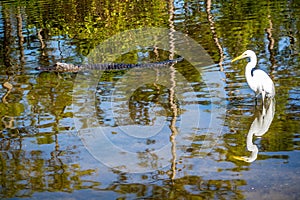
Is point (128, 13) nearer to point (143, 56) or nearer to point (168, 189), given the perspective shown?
point (143, 56)

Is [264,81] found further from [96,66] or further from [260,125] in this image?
[96,66]

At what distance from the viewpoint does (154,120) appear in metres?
8.41

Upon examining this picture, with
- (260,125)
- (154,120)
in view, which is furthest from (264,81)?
(154,120)

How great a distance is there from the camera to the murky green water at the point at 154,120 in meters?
6.18

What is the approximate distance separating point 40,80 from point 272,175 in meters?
6.79

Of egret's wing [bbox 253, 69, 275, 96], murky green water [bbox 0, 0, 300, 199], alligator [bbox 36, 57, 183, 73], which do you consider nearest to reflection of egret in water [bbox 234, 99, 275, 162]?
murky green water [bbox 0, 0, 300, 199]

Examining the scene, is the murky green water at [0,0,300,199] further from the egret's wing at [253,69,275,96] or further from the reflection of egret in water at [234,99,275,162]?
the egret's wing at [253,69,275,96]

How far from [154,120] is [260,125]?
1605mm

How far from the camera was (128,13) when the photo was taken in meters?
21.9

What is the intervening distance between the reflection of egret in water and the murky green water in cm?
2

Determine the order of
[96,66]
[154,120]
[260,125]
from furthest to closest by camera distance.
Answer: [96,66]
[154,120]
[260,125]

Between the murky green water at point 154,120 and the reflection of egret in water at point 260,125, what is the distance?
16mm

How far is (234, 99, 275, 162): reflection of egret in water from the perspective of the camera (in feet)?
22.3

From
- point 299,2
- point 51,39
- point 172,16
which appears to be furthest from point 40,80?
point 299,2
